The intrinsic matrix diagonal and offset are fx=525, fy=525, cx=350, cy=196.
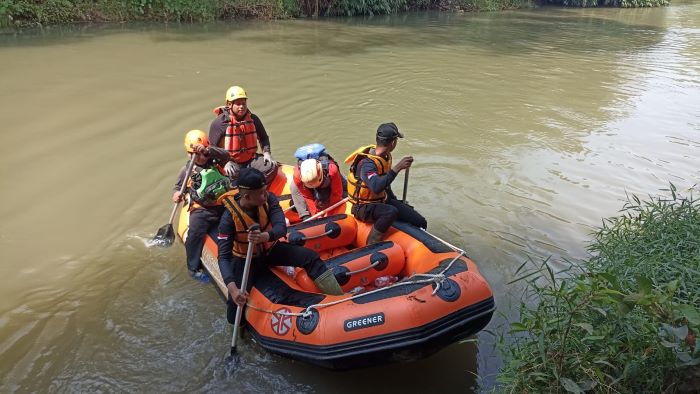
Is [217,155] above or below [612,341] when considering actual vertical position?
above

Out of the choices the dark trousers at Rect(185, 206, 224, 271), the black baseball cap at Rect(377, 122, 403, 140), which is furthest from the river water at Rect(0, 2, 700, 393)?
the black baseball cap at Rect(377, 122, 403, 140)

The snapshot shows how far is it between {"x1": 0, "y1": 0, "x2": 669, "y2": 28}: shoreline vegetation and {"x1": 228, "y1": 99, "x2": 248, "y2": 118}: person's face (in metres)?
10.8

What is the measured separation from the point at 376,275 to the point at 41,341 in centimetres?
238

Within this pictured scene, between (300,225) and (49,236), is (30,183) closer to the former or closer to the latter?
(49,236)

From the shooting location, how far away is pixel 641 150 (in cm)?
729

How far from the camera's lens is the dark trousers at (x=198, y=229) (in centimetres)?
423

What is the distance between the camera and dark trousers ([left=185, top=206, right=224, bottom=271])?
4.23 metres

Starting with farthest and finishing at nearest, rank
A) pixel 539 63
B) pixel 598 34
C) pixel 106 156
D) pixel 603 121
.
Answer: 1. pixel 598 34
2. pixel 539 63
3. pixel 603 121
4. pixel 106 156

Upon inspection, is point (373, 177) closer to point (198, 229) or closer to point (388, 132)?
point (388, 132)

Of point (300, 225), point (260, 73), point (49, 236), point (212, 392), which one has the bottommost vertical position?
point (212, 392)

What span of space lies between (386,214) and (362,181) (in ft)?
1.07

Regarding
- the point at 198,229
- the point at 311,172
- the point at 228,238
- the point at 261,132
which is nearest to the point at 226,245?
the point at 228,238

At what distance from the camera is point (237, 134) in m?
4.94

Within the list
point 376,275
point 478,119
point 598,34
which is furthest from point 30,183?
point 598,34
